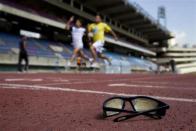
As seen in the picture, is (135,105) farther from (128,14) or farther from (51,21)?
(128,14)

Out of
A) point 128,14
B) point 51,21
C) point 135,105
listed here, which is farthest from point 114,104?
point 128,14

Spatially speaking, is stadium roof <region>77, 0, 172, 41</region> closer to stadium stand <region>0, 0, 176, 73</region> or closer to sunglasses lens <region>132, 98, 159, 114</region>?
stadium stand <region>0, 0, 176, 73</region>

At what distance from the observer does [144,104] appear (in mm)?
1543

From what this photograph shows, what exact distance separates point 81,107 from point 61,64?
1717 centimetres

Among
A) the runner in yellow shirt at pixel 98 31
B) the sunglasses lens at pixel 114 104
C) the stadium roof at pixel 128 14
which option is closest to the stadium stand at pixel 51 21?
the stadium roof at pixel 128 14

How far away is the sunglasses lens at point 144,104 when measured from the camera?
154 centimetres

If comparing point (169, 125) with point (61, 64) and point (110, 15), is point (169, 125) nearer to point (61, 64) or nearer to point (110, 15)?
point (61, 64)

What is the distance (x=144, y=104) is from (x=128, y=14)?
124 ft

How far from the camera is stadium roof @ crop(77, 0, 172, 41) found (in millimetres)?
32219

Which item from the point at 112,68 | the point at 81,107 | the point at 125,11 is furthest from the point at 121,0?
the point at 81,107

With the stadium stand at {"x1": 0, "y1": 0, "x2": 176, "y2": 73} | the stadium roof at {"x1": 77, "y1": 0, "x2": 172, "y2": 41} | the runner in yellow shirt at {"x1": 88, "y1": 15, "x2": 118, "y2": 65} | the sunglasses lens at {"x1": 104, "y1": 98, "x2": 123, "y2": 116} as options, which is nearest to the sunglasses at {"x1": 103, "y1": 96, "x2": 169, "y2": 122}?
the sunglasses lens at {"x1": 104, "y1": 98, "x2": 123, "y2": 116}

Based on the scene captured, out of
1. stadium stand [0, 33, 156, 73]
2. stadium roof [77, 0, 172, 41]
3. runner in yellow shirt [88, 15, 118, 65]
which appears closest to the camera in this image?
runner in yellow shirt [88, 15, 118, 65]

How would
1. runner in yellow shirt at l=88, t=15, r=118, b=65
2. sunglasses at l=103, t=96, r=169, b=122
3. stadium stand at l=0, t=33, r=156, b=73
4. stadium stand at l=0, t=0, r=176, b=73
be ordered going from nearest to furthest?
sunglasses at l=103, t=96, r=169, b=122, runner in yellow shirt at l=88, t=15, r=118, b=65, stadium stand at l=0, t=33, r=156, b=73, stadium stand at l=0, t=0, r=176, b=73

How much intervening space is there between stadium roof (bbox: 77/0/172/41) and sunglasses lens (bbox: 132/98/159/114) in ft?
92.9
